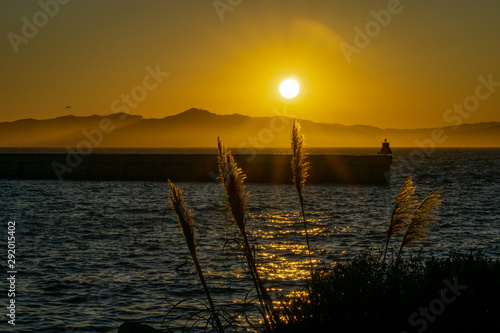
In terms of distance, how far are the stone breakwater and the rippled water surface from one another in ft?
33.8

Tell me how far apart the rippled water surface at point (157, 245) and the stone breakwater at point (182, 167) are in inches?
406

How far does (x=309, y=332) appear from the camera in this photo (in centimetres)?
649

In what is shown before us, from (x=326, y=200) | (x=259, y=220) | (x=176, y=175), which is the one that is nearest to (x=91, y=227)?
(x=259, y=220)

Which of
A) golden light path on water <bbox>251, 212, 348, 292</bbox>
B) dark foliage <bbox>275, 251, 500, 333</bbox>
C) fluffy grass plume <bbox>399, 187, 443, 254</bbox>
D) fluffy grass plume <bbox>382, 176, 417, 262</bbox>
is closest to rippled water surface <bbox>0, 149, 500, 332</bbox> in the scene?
golden light path on water <bbox>251, 212, 348, 292</bbox>

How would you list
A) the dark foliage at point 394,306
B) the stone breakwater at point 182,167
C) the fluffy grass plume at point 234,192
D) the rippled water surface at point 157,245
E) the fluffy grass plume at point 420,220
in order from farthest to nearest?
the stone breakwater at point 182,167 → the rippled water surface at point 157,245 → the dark foliage at point 394,306 → the fluffy grass plume at point 420,220 → the fluffy grass plume at point 234,192

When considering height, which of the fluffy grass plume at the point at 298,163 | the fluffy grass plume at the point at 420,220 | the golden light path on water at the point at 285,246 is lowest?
the golden light path on water at the point at 285,246

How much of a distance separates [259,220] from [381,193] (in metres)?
23.4

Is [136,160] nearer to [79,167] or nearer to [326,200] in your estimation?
[79,167]

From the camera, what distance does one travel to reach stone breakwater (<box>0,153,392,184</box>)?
202ft

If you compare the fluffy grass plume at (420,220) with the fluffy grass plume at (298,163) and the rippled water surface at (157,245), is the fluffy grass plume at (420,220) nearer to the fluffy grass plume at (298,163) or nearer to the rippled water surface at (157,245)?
the fluffy grass plume at (298,163)

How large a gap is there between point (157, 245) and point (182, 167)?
1696 inches

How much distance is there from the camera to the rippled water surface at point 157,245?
46.4ft

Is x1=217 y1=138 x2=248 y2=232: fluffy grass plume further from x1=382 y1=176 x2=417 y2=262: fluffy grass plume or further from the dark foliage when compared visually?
x1=382 y1=176 x2=417 y2=262: fluffy grass plume

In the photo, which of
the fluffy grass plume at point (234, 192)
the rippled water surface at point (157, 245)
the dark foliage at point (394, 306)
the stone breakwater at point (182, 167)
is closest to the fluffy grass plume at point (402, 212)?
the dark foliage at point (394, 306)
